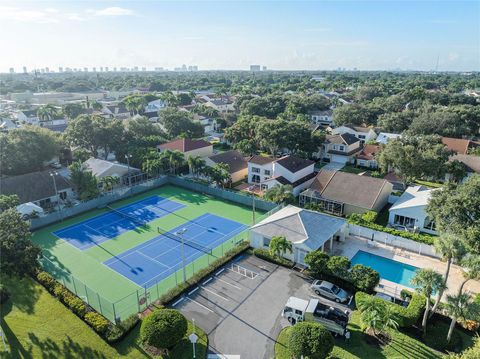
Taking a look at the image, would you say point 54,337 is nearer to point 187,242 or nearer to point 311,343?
point 187,242

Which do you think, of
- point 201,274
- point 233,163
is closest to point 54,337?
point 201,274

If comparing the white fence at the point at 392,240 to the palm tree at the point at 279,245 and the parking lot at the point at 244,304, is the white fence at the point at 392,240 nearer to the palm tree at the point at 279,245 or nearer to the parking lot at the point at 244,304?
the palm tree at the point at 279,245

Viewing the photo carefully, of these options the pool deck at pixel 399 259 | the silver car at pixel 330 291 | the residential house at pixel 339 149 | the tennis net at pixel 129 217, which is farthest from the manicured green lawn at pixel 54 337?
the residential house at pixel 339 149

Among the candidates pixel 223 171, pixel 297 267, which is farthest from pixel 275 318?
pixel 223 171

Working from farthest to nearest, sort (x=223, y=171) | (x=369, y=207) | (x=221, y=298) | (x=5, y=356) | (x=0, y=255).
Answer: (x=223, y=171)
(x=369, y=207)
(x=221, y=298)
(x=0, y=255)
(x=5, y=356)

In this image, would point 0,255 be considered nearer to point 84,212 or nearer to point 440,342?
point 84,212

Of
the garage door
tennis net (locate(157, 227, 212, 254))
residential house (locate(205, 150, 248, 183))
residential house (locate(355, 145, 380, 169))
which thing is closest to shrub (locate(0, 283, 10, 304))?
tennis net (locate(157, 227, 212, 254))

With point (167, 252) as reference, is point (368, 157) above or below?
above
